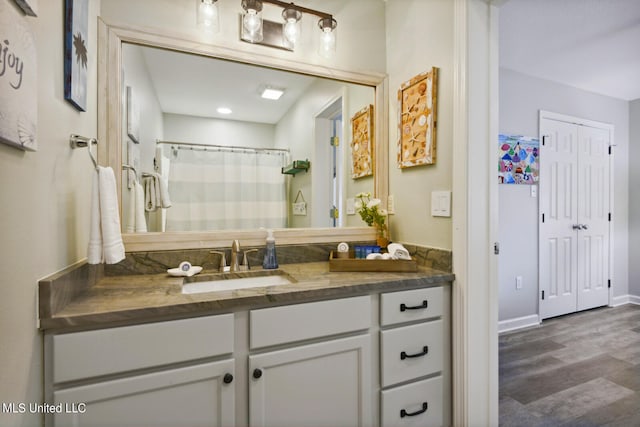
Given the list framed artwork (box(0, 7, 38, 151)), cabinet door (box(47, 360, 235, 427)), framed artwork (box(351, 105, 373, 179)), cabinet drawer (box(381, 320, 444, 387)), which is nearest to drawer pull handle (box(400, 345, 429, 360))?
cabinet drawer (box(381, 320, 444, 387))

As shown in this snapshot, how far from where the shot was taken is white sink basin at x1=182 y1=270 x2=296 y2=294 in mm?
1384

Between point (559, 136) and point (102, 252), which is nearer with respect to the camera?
point (102, 252)

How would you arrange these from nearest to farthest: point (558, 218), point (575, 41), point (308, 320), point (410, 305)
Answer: point (308, 320), point (410, 305), point (575, 41), point (558, 218)

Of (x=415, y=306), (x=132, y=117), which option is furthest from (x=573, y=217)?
(x=132, y=117)

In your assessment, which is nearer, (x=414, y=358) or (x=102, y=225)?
(x=102, y=225)

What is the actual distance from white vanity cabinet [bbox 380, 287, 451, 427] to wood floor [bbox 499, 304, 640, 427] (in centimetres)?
63

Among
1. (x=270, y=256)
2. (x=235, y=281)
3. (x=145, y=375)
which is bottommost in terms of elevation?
(x=145, y=375)

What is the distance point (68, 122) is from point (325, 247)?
50.2 inches

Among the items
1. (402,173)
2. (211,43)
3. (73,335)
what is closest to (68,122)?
(73,335)

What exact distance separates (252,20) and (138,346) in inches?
60.9

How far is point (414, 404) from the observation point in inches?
53.9

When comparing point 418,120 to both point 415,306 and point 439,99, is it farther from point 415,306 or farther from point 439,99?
Result: point 415,306

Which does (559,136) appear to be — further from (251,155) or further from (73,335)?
(73,335)

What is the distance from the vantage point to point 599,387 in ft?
6.59
